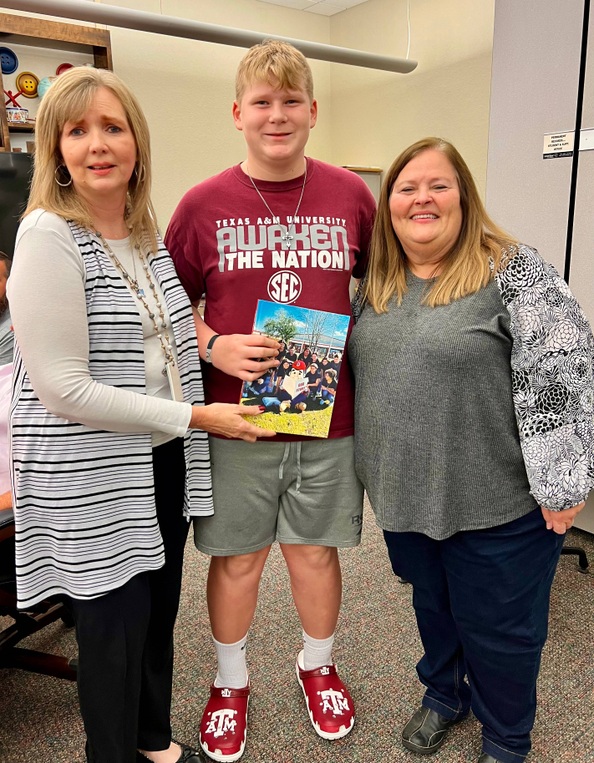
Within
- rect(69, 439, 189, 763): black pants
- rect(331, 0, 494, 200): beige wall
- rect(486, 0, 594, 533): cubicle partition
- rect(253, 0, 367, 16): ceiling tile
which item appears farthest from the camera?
rect(253, 0, 367, 16): ceiling tile

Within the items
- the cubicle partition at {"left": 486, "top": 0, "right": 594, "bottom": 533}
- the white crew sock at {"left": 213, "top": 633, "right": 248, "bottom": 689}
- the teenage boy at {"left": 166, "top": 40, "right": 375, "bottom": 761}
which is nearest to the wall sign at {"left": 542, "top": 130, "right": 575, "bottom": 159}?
the cubicle partition at {"left": 486, "top": 0, "right": 594, "bottom": 533}

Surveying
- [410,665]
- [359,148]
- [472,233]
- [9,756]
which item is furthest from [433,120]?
[9,756]

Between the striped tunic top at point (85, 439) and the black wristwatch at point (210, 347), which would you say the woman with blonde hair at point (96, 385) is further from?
the black wristwatch at point (210, 347)

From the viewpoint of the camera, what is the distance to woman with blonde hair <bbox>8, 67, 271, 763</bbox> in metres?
1.07

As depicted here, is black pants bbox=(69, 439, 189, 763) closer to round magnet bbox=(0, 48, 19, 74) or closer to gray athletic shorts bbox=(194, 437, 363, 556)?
gray athletic shorts bbox=(194, 437, 363, 556)

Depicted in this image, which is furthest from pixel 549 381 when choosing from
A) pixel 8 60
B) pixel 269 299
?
pixel 8 60

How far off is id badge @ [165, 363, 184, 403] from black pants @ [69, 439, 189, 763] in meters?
0.12

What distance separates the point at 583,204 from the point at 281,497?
1731 millimetres

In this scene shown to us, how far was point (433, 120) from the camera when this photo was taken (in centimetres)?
444

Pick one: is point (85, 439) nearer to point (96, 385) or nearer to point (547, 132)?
point (96, 385)

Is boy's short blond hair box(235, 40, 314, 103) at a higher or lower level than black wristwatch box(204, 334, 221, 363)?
higher

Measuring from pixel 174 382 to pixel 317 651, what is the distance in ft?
3.13

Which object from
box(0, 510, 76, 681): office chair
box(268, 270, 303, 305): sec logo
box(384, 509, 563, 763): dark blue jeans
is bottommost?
box(0, 510, 76, 681): office chair

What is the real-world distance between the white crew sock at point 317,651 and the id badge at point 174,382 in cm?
87
